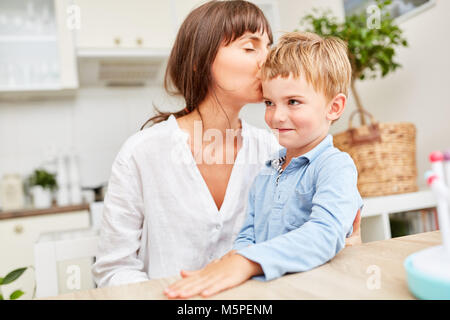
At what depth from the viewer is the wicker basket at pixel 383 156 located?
1646 millimetres

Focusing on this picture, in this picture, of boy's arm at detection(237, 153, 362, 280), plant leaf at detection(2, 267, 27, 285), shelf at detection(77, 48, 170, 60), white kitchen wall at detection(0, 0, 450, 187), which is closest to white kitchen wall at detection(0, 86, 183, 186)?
white kitchen wall at detection(0, 0, 450, 187)

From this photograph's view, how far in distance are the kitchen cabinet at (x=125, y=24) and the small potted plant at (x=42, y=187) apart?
0.87 meters

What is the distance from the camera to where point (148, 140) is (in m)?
1.07

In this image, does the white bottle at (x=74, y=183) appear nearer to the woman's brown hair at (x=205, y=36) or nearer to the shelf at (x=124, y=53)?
the shelf at (x=124, y=53)

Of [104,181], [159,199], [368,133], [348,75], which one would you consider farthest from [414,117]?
[104,181]

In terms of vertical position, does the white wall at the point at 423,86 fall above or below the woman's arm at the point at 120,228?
above

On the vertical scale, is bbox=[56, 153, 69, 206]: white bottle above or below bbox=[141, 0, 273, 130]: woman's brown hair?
below

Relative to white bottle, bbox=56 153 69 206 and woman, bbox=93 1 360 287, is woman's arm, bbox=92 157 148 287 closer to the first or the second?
woman, bbox=93 1 360 287

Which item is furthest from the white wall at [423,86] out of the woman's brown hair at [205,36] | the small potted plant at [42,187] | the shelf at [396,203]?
the small potted plant at [42,187]

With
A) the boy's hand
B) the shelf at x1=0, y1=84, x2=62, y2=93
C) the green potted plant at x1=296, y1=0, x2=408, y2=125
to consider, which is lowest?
the boy's hand

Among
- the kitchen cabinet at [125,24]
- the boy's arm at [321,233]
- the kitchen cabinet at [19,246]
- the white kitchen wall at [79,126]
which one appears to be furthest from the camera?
the white kitchen wall at [79,126]

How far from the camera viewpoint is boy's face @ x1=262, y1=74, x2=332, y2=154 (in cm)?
85

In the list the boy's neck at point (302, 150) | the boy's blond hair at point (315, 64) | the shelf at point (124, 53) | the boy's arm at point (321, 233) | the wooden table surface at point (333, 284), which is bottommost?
the wooden table surface at point (333, 284)

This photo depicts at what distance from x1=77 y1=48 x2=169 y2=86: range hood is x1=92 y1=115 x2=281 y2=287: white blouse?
1.86 meters
